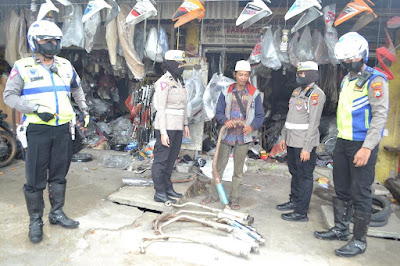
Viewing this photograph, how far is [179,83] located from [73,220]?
84.2 inches

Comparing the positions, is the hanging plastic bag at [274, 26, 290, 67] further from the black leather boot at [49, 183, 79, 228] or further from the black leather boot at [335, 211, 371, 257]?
the black leather boot at [49, 183, 79, 228]

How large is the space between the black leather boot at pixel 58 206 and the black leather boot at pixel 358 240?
2.88 metres

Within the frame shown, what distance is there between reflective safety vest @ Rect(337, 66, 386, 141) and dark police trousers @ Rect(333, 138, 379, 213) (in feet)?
0.31

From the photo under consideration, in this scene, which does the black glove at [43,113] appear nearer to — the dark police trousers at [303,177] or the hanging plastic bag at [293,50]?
the dark police trousers at [303,177]

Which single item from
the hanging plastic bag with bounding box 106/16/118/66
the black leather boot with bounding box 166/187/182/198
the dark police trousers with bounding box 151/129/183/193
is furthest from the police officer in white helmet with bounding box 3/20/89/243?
the hanging plastic bag with bounding box 106/16/118/66

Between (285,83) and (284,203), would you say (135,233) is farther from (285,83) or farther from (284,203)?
(285,83)

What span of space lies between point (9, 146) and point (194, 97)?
12.0ft

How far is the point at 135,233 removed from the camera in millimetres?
3424

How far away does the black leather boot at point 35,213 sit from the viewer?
123 inches

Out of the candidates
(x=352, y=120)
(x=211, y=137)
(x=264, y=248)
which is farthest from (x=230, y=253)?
(x=211, y=137)

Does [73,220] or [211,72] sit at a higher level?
[211,72]

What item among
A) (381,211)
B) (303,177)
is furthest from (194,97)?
(381,211)

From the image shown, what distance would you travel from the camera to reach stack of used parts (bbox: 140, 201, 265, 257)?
303 centimetres

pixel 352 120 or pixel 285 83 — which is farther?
pixel 285 83
